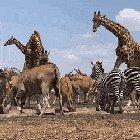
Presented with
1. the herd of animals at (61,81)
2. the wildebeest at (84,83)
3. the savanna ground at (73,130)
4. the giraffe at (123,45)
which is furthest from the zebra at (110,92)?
the wildebeest at (84,83)

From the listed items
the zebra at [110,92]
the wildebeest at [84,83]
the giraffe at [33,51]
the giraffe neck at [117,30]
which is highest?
the giraffe neck at [117,30]

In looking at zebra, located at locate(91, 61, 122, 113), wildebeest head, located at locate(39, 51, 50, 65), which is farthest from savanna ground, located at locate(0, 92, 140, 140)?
wildebeest head, located at locate(39, 51, 50, 65)

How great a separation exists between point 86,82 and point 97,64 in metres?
5.84

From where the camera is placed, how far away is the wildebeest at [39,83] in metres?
17.5

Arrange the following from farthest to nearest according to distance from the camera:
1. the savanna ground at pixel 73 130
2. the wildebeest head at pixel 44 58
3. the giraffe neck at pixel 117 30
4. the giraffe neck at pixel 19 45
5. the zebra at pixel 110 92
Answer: the giraffe neck at pixel 19 45
the giraffe neck at pixel 117 30
the wildebeest head at pixel 44 58
the zebra at pixel 110 92
the savanna ground at pixel 73 130

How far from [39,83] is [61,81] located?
272 cm

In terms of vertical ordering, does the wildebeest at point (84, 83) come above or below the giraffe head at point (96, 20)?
below

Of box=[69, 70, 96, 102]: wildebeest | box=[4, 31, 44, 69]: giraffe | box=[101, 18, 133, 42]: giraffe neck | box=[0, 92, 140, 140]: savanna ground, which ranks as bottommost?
box=[0, 92, 140, 140]: savanna ground

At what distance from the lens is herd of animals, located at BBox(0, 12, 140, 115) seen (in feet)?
58.1

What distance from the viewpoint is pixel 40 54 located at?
2164 centimetres

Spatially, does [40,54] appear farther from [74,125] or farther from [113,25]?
[74,125]

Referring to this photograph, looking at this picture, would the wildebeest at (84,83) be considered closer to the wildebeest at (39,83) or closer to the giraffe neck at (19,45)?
the giraffe neck at (19,45)

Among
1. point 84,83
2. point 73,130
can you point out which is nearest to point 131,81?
point 73,130

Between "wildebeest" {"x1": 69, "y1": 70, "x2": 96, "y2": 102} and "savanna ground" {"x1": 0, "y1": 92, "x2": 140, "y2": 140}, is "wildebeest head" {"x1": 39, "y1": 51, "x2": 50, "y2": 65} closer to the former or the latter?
"savanna ground" {"x1": 0, "y1": 92, "x2": 140, "y2": 140}
